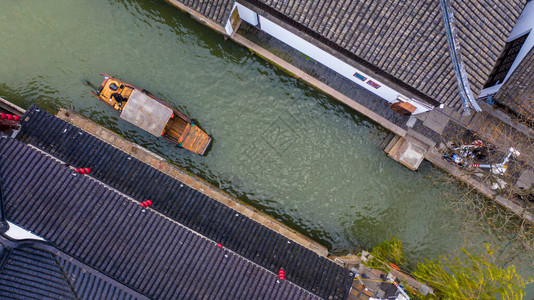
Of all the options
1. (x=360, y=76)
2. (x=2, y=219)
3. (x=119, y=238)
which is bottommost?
(x=2, y=219)

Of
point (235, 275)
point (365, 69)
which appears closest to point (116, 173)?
point (235, 275)

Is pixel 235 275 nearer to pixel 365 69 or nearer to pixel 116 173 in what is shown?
pixel 116 173

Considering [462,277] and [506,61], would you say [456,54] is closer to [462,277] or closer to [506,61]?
[506,61]

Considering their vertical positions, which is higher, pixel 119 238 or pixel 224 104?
pixel 224 104

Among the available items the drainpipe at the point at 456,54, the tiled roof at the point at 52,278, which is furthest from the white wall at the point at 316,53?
the tiled roof at the point at 52,278

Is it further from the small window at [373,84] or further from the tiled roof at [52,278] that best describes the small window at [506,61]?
the tiled roof at [52,278]

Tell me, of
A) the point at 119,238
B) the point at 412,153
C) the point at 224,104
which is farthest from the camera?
the point at 224,104

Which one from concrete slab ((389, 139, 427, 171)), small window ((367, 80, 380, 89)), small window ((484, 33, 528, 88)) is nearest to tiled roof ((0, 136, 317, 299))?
concrete slab ((389, 139, 427, 171))

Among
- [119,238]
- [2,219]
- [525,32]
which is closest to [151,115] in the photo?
[119,238]
